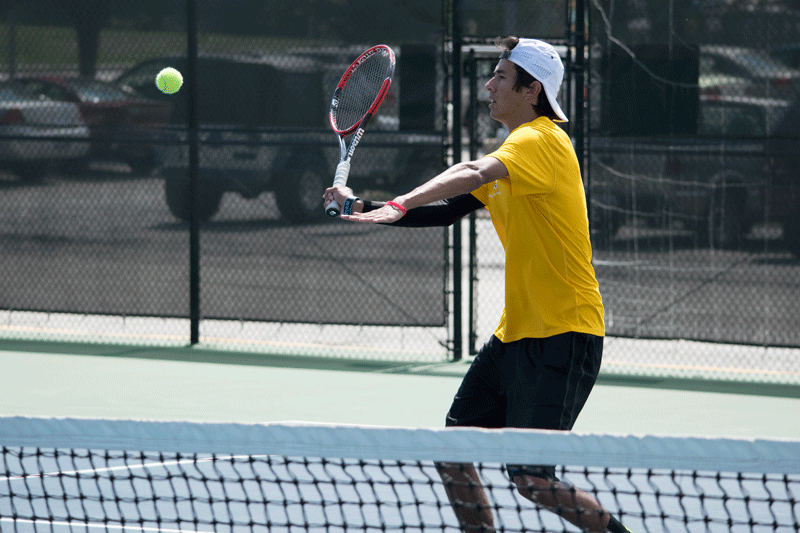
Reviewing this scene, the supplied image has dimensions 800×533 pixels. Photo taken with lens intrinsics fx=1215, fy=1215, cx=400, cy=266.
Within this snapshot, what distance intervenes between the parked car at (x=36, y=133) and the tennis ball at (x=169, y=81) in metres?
0.82

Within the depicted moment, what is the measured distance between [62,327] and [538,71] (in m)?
5.89

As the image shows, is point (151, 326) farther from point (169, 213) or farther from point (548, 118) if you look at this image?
point (548, 118)

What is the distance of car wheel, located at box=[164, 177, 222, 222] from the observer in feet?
25.7

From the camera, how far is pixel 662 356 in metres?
7.62

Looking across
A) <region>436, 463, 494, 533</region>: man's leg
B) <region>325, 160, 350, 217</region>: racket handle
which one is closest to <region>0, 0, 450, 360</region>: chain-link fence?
<region>325, 160, 350, 217</region>: racket handle

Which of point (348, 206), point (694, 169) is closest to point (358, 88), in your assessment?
point (348, 206)

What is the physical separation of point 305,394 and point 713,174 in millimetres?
2609

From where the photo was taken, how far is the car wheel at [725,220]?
6863 mm

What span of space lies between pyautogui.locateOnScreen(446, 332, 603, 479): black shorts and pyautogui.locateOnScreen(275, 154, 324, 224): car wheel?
4126 mm

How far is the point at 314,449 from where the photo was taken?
2902 millimetres

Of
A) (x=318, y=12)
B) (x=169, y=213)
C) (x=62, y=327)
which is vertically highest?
(x=318, y=12)

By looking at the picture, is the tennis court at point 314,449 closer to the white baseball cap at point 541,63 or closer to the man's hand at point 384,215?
the man's hand at point 384,215

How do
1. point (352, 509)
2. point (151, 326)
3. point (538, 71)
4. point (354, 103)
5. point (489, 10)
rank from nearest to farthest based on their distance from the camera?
1. point (538, 71)
2. point (352, 509)
3. point (354, 103)
4. point (489, 10)
5. point (151, 326)

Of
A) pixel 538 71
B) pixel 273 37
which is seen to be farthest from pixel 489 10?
pixel 538 71
